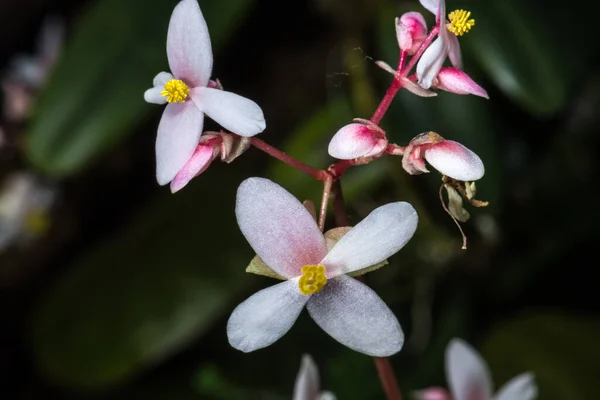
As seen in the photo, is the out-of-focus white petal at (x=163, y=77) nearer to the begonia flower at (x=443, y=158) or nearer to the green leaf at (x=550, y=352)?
the begonia flower at (x=443, y=158)

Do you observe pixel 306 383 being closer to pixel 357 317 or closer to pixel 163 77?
pixel 357 317

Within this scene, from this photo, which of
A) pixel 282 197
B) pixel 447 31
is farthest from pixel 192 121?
pixel 447 31

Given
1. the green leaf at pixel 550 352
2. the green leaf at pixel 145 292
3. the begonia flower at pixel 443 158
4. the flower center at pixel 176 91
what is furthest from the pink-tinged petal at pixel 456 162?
the green leaf at pixel 145 292

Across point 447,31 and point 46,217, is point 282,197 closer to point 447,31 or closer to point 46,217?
point 447,31

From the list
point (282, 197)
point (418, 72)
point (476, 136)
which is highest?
point (418, 72)

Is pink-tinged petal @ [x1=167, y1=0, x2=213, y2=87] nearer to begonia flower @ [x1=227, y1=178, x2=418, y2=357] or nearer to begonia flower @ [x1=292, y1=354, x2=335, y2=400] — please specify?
begonia flower @ [x1=227, y1=178, x2=418, y2=357]
